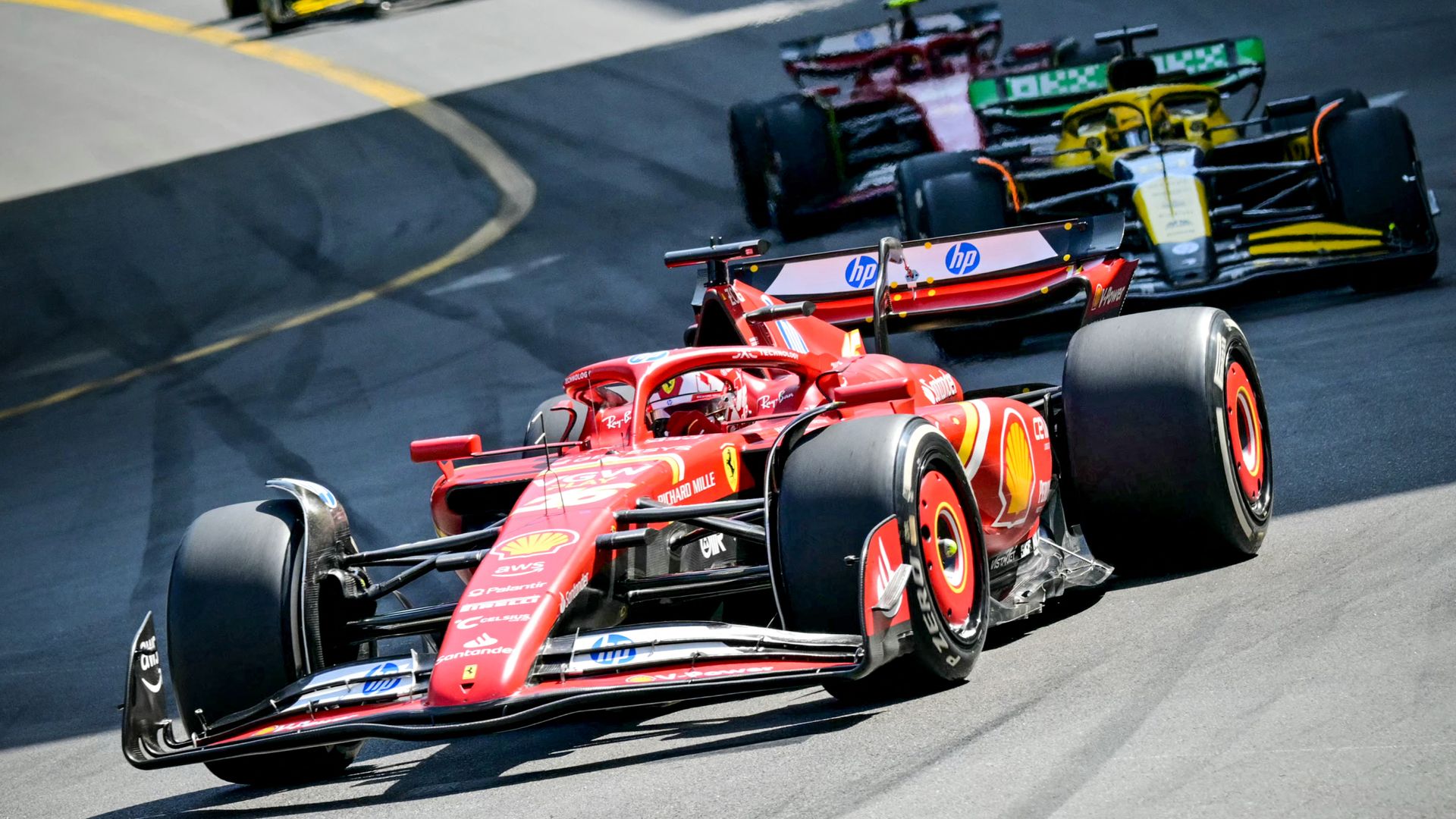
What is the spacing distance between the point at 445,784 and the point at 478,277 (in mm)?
12667

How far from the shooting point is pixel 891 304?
9.30 metres

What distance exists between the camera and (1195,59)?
1591 cm

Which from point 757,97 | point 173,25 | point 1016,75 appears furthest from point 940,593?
point 173,25

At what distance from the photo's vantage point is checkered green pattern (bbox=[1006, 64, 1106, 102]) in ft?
51.8

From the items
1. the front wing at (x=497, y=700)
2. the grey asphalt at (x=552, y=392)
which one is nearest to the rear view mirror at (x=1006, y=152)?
the grey asphalt at (x=552, y=392)

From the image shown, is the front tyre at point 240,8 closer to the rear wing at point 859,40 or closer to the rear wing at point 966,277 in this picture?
the rear wing at point 859,40

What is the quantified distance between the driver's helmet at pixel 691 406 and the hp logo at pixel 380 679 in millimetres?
1910

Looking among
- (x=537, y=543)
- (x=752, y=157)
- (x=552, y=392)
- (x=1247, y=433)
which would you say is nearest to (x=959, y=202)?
(x=552, y=392)

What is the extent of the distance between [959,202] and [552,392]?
10.7 feet

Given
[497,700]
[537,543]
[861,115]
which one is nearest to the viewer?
[497,700]

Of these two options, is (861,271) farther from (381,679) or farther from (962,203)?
(381,679)

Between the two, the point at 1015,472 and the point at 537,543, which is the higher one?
the point at 537,543

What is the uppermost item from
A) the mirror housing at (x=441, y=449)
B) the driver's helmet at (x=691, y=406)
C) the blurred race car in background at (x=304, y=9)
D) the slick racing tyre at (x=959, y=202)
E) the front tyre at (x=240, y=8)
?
the front tyre at (x=240, y=8)

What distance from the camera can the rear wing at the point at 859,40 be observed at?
18922mm
